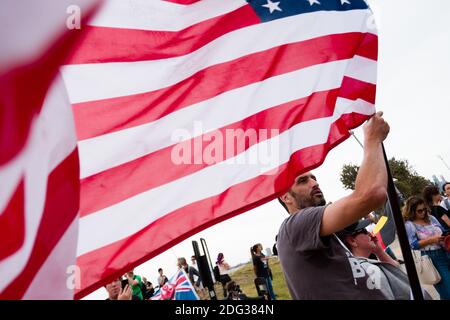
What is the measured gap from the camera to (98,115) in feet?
6.37

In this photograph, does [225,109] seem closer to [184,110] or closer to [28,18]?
[184,110]

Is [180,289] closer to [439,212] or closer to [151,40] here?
[151,40]

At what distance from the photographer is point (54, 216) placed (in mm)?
1371

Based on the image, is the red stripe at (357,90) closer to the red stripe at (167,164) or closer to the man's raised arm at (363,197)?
the red stripe at (167,164)

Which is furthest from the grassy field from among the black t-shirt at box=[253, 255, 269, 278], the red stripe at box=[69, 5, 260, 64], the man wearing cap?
the red stripe at box=[69, 5, 260, 64]

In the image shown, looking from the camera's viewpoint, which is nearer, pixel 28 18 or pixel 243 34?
pixel 28 18

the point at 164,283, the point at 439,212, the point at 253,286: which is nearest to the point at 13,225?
the point at 439,212

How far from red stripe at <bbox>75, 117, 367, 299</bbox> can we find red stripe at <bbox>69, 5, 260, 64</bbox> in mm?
877

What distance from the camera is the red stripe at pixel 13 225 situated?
1.25 m

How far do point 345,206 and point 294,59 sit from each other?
106cm

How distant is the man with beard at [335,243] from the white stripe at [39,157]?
1.36 meters

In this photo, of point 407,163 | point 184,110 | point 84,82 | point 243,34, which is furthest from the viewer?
point 407,163

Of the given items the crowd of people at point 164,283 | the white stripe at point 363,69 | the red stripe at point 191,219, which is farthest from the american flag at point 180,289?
the white stripe at point 363,69
